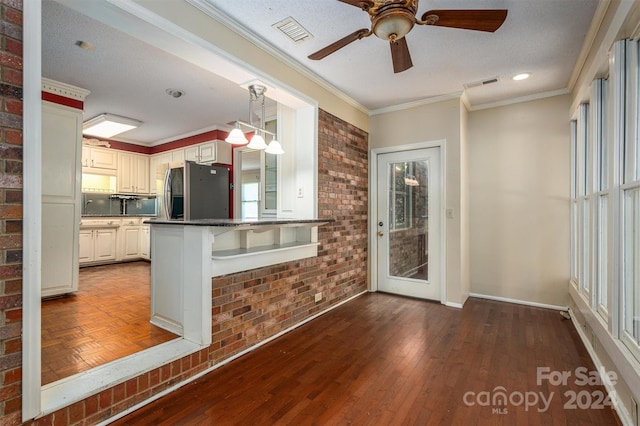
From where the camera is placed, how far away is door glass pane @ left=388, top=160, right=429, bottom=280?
3949 millimetres

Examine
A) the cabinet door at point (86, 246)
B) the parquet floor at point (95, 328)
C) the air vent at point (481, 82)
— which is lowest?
the parquet floor at point (95, 328)

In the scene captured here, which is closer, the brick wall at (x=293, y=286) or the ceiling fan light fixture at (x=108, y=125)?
the brick wall at (x=293, y=286)

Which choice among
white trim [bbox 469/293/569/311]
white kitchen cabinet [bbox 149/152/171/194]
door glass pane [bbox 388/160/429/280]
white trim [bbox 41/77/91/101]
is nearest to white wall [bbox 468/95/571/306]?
white trim [bbox 469/293/569/311]

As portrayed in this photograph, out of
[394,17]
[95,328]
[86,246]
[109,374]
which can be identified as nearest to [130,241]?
[86,246]

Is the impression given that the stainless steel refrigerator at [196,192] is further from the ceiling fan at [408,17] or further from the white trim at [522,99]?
the white trim at [522,99]

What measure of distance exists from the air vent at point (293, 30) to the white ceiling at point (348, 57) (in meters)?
0.04

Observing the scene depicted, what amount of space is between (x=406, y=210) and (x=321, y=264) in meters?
1.51

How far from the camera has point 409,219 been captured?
13.3ft

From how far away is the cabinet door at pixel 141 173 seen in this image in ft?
21.0

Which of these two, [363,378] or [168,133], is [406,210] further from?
[168,133]

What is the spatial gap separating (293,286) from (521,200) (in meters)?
3.05

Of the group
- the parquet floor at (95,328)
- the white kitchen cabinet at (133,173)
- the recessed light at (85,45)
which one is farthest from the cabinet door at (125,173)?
the recessed light at (85,45)

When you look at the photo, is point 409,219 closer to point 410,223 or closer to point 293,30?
point 410,223

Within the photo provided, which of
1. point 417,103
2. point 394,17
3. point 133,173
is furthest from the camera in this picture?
point 133,173
